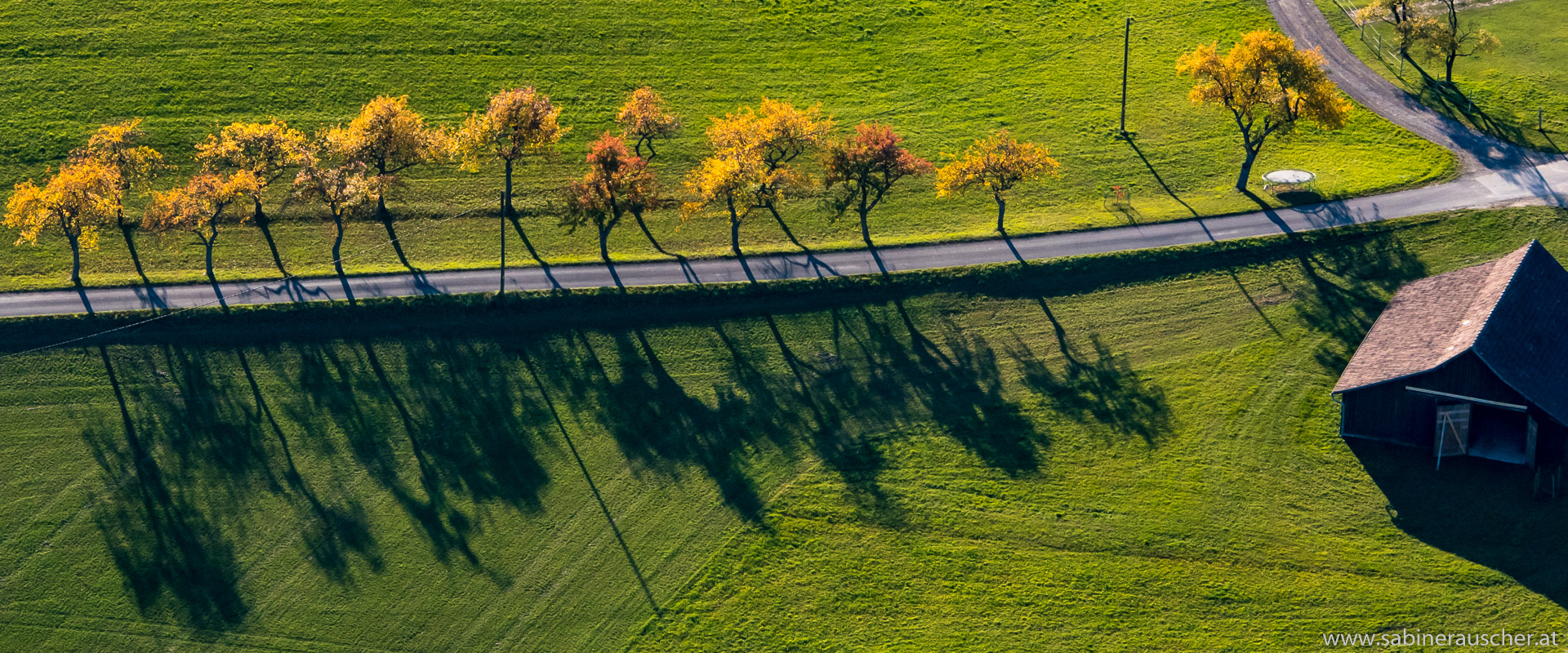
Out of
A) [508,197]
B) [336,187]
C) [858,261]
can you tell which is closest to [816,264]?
[858,261]

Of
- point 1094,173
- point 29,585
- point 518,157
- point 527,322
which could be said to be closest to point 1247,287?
point 1094,173

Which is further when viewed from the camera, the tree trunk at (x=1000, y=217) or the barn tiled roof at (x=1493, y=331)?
the tree trunk at (x=1000, y=217)

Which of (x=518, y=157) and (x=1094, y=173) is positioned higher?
(x=518, y=157)

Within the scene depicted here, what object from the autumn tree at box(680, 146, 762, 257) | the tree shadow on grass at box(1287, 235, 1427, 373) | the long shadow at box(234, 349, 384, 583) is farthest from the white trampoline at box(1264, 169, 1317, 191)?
the long shadow at box(234, 349, 384, 583)

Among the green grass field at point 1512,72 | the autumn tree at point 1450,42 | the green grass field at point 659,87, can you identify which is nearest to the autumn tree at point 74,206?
the green grass field at point 659,87

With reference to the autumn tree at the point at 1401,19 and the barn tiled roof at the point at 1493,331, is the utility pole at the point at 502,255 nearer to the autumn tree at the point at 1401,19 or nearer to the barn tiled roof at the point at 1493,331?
the barn tiled roof at the point at 1493,331

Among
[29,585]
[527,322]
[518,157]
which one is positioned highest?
[518,157]

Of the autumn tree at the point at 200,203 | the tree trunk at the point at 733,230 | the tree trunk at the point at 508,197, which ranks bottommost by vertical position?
the tree trunk at the point at 733,230

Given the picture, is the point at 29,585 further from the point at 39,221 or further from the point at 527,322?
the point at 527,322
